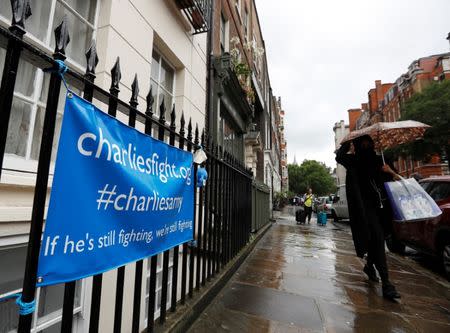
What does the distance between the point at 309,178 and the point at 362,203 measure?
2621 inches

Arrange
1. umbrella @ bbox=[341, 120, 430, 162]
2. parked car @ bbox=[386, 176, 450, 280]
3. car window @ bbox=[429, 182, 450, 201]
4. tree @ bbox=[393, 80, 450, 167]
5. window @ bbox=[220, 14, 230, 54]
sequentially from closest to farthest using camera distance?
umbrella @ bbox=[341, 120, 430, 162]
parked car @ bbox=[386, 176, 450, 280]
car window @ bbox=[429, 182, 450, 201]
window @ bbox=[220, 14, 230, 54]
tree @ bbox=[393, 80, 450, 167]

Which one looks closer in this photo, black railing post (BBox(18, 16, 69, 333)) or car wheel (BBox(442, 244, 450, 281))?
black railing post (BBox(18, 16, 69, 333))

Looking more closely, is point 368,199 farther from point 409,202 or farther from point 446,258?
point 446,258

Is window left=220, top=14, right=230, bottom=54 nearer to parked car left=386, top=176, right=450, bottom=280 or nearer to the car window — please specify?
parked car left=386, top=176, right=450, bottom=280

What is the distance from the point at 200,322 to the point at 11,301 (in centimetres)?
154

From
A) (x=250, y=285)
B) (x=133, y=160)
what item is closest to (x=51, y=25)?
(x=133, y=160)

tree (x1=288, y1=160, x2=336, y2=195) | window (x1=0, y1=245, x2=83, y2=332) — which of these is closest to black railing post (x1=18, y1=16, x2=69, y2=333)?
window (x1=0, y1=245, x2=83, y2=332)

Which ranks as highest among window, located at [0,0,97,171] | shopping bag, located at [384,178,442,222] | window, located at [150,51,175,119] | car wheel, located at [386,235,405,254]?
window, located at [150,51,175,119]

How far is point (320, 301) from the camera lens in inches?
127

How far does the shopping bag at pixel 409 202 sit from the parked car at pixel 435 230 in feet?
5.24

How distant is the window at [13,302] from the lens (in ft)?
6.58

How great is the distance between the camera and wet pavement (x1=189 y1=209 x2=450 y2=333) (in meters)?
2.60

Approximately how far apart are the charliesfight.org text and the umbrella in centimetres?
308

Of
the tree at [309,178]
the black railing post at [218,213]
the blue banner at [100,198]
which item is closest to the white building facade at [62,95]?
the blue banner at [100,198]
